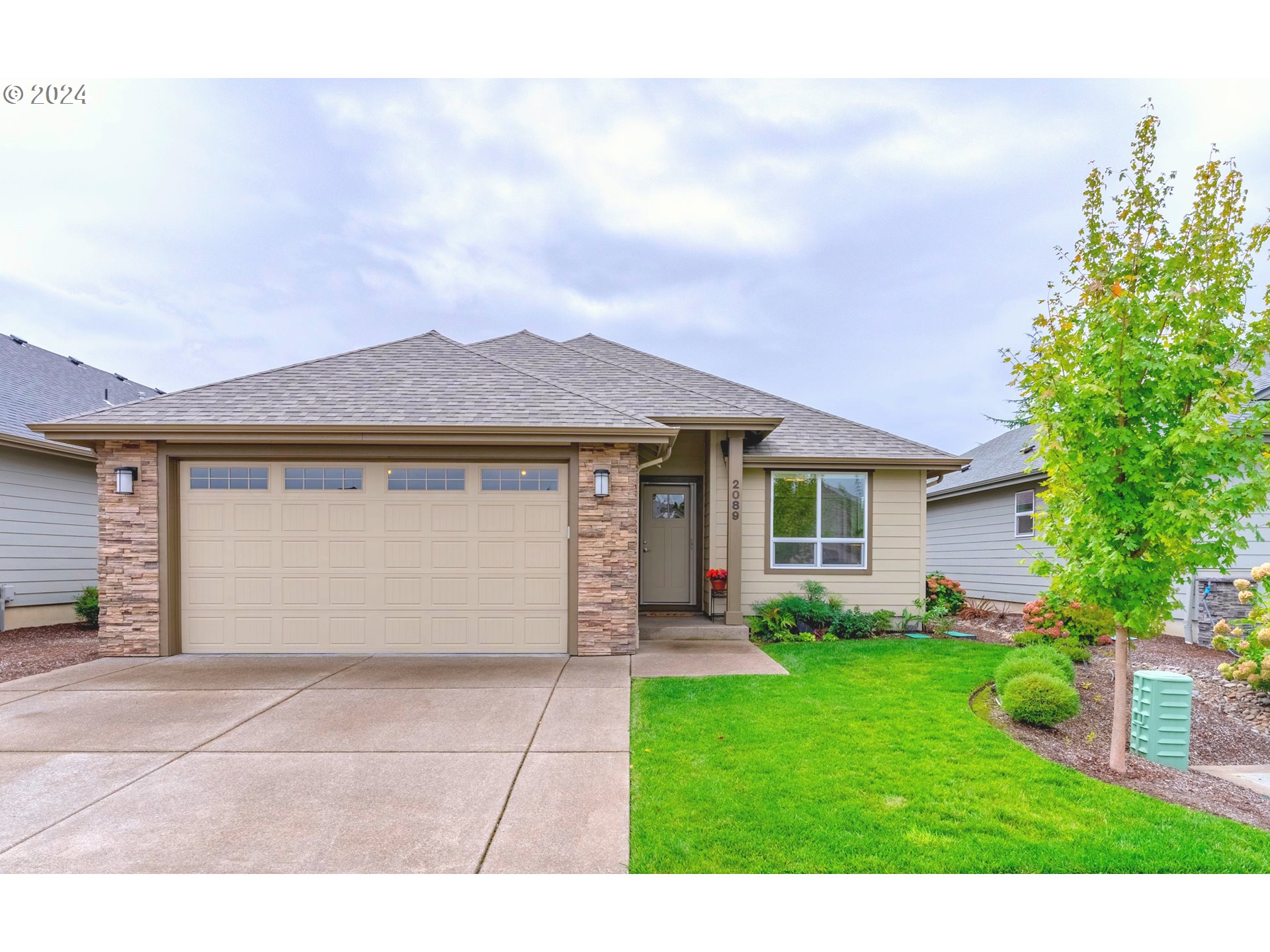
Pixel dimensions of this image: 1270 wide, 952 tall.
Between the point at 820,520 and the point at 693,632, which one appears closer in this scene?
the point at 693,632

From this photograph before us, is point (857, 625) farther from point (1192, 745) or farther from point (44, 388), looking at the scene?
point (44, 388)

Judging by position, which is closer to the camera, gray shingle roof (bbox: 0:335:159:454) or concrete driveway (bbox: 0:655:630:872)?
concrete driveway (bbox: 0:655:630:872)

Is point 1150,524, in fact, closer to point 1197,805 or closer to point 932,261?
point 1197,805

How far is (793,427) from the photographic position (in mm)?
10492

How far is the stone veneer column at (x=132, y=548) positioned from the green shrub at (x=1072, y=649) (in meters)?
11.1

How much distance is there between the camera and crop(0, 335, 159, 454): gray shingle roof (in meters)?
10.0

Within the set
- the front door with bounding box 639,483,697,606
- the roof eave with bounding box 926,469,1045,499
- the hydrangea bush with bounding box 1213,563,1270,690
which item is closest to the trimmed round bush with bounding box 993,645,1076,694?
the hydrangea bush with bounding box 1213,563,1270,690

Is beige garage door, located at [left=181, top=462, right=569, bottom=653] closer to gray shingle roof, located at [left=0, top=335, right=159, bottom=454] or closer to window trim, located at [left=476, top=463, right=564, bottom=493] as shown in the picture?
window trim, located at [left=476, top=463, right=564, bottom=493]

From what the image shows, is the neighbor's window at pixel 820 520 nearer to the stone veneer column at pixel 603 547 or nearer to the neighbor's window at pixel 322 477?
the stone veneer column at pixel 603 547

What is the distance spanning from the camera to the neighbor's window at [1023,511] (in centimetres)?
1236

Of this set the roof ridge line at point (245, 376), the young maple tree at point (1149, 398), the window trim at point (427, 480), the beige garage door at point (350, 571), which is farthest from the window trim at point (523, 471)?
the young maple tree at point (1149, 398)

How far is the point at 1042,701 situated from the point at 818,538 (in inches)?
195

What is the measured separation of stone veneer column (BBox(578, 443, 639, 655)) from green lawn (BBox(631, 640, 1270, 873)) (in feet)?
6.41

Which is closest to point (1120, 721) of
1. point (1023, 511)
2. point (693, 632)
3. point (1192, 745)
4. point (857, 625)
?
point (1192, 745)
